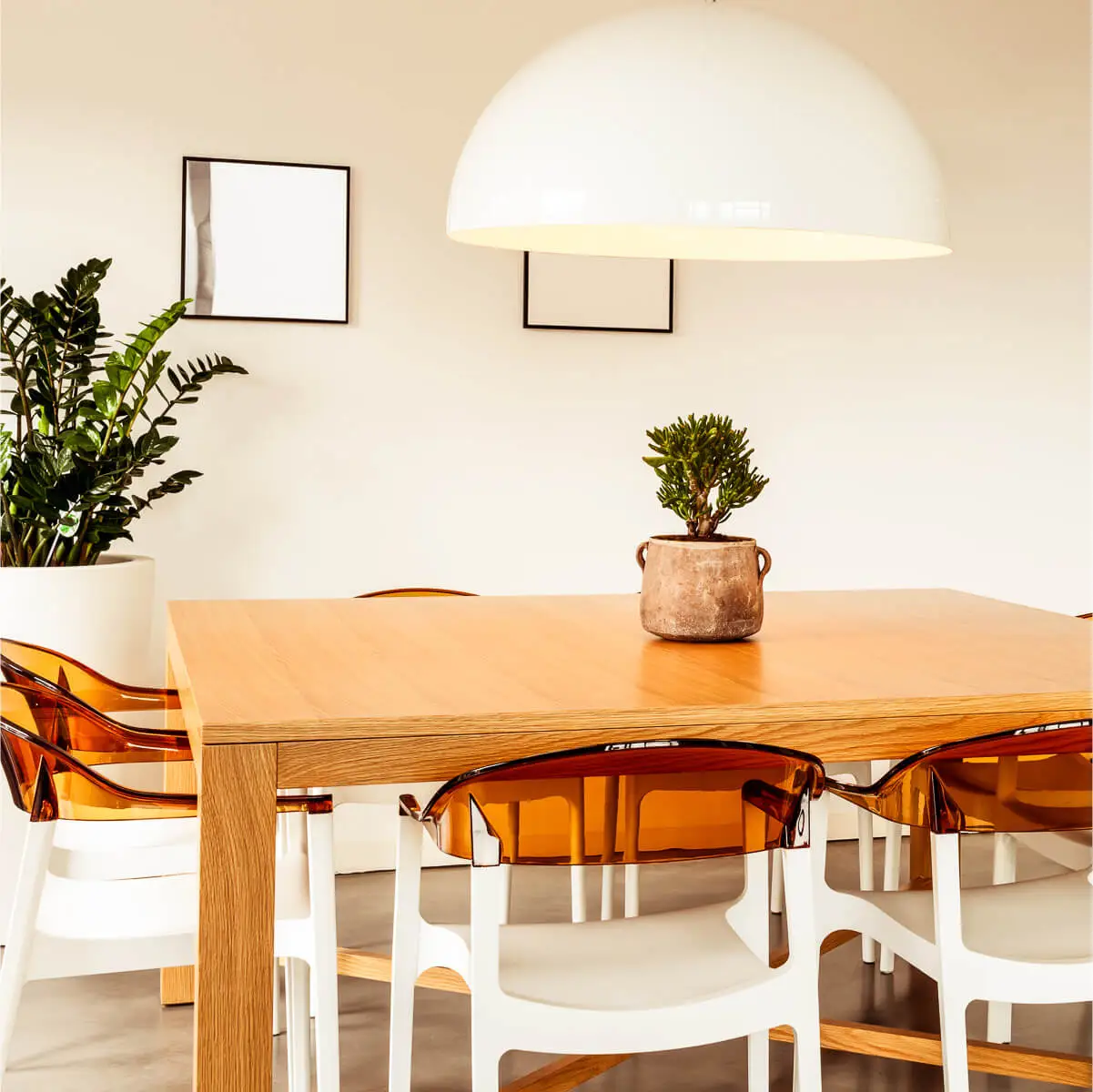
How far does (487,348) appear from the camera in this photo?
4094 mm

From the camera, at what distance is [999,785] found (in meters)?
1.93

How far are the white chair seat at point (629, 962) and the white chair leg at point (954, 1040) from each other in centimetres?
28

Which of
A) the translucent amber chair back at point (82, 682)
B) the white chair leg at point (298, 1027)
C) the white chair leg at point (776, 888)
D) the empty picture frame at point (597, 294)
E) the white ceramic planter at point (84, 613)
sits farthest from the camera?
the empty picture frame at point (597, 294)

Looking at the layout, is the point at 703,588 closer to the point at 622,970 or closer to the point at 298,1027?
the point at 622,970

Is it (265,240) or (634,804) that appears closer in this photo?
(634,804)

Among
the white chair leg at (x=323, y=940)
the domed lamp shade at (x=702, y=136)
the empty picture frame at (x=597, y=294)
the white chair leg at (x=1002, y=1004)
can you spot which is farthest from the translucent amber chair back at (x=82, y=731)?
the empty picture frame at (x=597, y=294)

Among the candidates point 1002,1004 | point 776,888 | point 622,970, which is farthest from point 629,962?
point 776,888

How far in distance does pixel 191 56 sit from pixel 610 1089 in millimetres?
2853

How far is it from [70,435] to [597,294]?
1.64 m

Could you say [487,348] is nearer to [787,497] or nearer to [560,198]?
[787,497]

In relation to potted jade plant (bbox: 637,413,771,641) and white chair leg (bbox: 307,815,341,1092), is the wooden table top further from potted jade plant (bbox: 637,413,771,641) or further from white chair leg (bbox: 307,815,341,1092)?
white chair leg (bbox: 307,815,341,1092)

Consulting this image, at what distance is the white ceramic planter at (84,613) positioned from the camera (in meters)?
3.20

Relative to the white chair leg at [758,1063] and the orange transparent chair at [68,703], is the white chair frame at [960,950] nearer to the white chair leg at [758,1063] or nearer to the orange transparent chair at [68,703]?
the white chair leg at [758,1063]

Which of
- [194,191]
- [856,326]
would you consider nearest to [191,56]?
[194,191]
